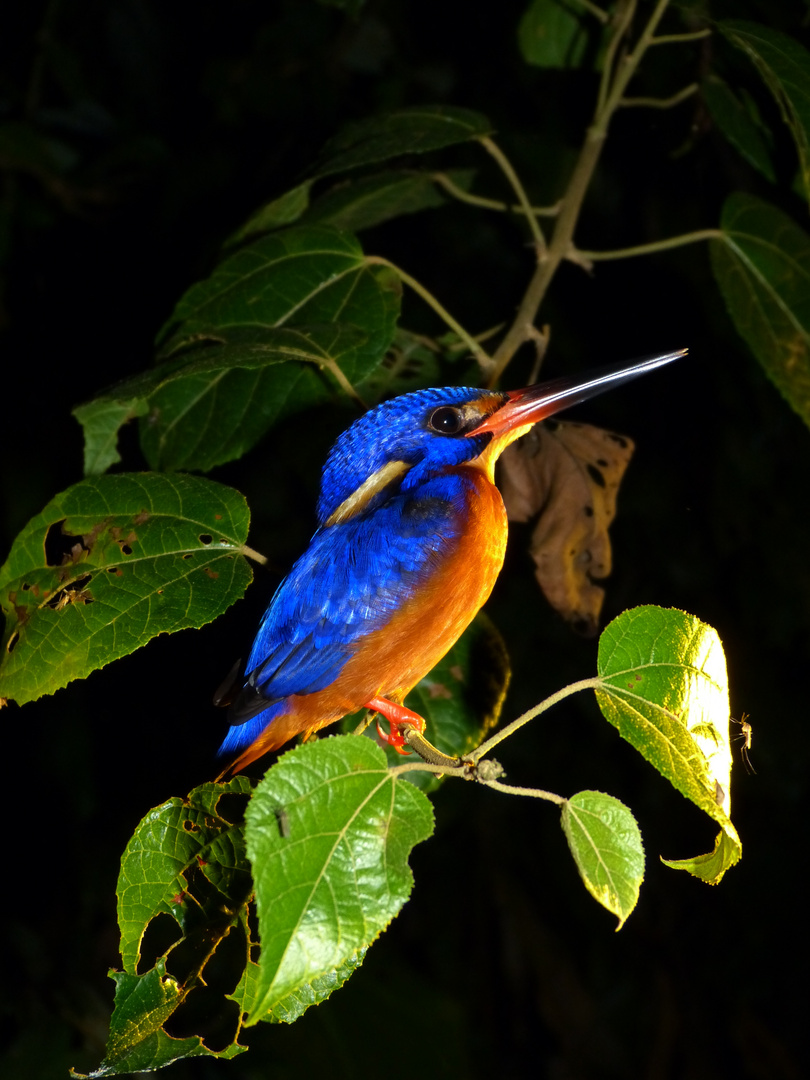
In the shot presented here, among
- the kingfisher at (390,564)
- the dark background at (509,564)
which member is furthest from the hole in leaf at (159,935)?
the kingfisher at (390,564)

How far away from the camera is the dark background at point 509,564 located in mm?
3184

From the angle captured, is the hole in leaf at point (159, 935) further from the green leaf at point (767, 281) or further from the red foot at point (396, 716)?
the green leaf at point (767, 281)

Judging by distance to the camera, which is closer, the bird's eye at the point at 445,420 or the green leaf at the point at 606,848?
the green leaf at the point at 606,848

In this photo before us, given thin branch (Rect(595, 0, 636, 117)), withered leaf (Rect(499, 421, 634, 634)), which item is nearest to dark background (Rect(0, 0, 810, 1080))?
thin branch (Rect(595, 0, 636, 117))

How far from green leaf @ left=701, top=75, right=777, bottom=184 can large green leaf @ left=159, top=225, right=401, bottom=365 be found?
869 millimetres

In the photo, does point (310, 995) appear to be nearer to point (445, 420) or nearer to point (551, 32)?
point (445, 420)

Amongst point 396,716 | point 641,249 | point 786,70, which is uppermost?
point 786,70

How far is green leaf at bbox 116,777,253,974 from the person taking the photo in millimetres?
1223

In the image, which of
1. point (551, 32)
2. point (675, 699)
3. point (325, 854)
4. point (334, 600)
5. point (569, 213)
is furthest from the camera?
point (551, 32)

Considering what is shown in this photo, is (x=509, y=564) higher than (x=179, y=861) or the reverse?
the reverse

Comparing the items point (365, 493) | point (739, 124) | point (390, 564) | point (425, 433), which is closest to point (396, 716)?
point (390, 564)

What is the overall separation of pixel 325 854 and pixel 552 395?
3.39 feet

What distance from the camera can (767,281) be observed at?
6.96 feet

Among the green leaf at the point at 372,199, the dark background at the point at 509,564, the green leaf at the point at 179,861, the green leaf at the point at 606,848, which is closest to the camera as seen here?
the green leaf at the point at 606,848
